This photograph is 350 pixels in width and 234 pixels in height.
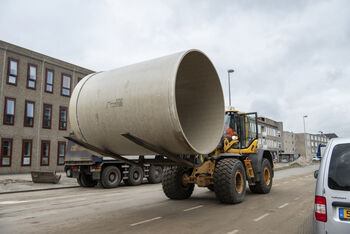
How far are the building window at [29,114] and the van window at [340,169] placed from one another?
86.6ft

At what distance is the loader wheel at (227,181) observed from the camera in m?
8.37

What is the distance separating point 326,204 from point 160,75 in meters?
3.38

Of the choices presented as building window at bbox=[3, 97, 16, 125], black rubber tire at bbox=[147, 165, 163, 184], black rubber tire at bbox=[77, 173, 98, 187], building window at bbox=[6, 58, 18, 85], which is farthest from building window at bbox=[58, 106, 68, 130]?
black rubber tire at bbox=[147, 165, 163, 184]

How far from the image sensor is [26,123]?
26109 millimetres

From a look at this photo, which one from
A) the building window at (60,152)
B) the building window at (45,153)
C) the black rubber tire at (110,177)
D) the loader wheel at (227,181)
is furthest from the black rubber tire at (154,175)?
the building window at (60,152)

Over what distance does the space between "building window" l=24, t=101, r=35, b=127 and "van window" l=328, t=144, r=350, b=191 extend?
26387 millimetres

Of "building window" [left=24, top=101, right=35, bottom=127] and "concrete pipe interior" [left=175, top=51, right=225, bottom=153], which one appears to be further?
"building window" [left=24, top=101, right=35, bottom=127]

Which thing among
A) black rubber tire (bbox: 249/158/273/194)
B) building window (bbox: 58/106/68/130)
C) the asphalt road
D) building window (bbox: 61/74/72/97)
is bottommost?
the asphalt road

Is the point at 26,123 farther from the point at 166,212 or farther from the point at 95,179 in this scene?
the point at 166,212

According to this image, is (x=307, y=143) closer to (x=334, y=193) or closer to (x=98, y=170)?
(x=98, y=170)

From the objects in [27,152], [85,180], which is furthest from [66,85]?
[85,180]

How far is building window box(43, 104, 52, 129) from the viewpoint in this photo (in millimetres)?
27625

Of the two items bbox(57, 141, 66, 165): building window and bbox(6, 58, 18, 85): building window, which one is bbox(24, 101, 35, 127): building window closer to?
bbox(6, 58, 18, 85): building window

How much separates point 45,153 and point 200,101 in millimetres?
23563
